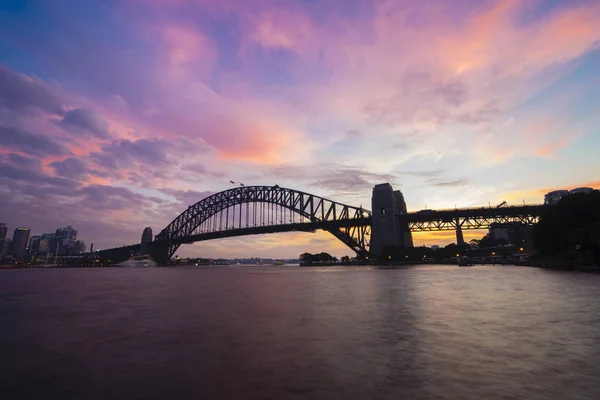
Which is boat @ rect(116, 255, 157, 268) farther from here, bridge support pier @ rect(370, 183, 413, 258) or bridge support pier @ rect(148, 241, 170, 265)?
bridge support pier @ rect(370, 183, 413, 258)

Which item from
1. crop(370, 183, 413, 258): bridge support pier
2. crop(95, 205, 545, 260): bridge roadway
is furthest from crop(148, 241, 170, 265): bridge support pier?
crop(370, 183, 413, 258): bridge support pier

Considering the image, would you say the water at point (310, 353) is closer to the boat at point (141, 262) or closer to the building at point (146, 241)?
the boat at point (141, 262)

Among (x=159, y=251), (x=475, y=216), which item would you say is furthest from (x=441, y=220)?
(x=159, y=251)

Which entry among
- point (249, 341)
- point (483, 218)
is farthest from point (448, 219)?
point (249, 341)

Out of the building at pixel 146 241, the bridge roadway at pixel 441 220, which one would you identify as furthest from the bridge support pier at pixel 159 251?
the bridge roadway at pixel 441 220

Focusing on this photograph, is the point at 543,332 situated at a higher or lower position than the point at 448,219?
lower

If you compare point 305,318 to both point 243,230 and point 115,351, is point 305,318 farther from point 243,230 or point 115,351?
point 243,230

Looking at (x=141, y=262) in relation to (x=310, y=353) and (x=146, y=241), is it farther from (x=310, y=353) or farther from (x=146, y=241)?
(x=310, y=353)
